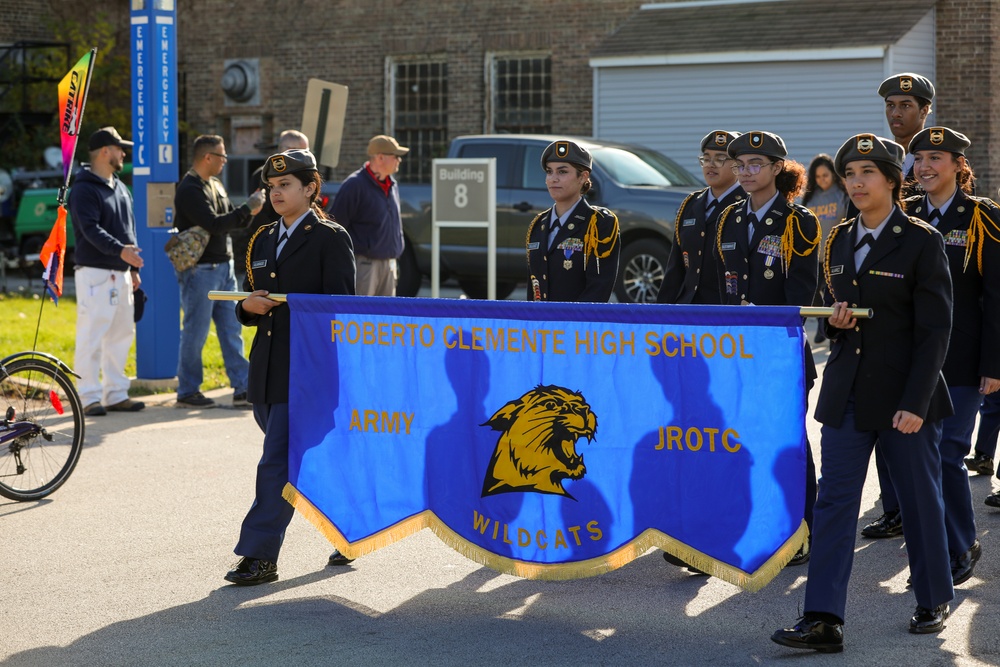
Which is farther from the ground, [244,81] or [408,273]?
[244,81]

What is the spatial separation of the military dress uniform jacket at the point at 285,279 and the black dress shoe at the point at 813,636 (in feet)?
7.73

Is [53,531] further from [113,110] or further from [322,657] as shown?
[113,110]

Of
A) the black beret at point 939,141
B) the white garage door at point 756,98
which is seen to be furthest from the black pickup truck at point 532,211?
the black beret at point 939,141

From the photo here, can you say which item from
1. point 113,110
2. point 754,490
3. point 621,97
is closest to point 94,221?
point 754,490

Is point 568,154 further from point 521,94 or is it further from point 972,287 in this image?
point 521,94

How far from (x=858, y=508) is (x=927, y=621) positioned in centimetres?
56

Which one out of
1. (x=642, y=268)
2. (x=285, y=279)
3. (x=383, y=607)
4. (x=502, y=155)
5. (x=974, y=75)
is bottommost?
(x=383, y=607)

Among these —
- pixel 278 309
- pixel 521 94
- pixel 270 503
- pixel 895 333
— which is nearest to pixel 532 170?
pixel 521 94

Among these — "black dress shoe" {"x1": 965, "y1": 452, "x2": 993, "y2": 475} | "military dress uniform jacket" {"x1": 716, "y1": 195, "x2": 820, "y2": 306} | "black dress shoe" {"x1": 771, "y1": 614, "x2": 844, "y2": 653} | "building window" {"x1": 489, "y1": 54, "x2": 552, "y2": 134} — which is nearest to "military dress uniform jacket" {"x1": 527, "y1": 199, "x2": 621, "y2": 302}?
"military dress uniform jacket" {"x1": 716, "y1": 195, "x2": 820, "y2": 306}

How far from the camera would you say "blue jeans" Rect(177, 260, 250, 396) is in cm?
1034

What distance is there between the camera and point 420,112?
26391mm

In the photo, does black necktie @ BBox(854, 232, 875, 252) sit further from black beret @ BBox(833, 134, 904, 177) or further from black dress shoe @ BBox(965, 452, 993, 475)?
black dress shoe @ BBox(965, 452, 993, 475)

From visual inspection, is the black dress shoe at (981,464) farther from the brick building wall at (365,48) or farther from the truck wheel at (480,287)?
the brick building wall at (365,48)

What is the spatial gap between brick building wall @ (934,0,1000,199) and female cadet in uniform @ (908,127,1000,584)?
15.7 meters
